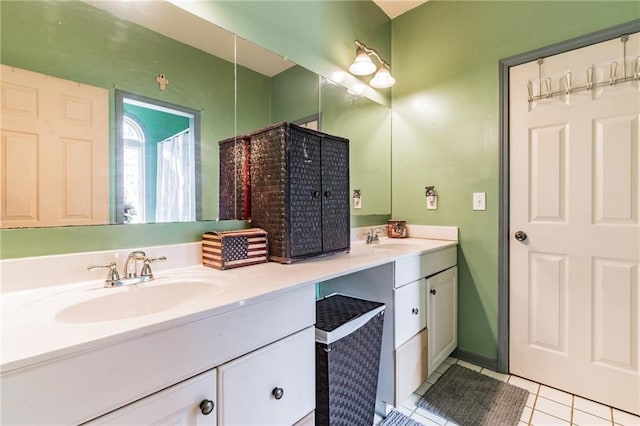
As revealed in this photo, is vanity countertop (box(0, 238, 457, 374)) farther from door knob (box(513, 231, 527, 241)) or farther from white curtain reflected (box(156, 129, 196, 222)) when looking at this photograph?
door knob (box(513, 231, 527, 241))

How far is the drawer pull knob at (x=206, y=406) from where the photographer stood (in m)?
0.73

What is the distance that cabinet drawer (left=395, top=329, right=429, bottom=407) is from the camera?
1461mm

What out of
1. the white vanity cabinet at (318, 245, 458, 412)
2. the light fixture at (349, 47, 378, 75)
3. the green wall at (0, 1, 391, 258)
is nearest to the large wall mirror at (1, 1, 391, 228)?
the green wall at (0, 1, 391, 258)

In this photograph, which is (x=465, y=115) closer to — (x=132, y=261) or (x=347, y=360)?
(x=347, y=360)

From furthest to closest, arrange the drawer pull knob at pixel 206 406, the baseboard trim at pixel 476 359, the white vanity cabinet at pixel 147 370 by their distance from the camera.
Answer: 1. the baseboard trim at pixel 476 359
2. the drawer pull knob at pixel 206 406
3. the white vanity cabinet at pixel 147 370

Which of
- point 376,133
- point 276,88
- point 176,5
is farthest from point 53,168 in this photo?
point 376,133

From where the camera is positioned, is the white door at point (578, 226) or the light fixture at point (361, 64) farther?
the light fixture at point (361, 64)

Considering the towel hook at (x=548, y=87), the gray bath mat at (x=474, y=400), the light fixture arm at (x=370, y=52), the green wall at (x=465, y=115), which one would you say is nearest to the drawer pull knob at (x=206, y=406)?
the gray bath mat at (x=474, y=400)

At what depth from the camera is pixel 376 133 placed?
2305mm

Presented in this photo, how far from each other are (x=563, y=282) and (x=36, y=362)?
223 centimetres

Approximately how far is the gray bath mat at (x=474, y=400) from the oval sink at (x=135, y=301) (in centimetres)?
136

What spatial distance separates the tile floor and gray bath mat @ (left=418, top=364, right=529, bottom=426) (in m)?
0.04

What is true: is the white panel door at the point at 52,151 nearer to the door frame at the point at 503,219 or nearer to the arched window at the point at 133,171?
the arched window at the point at 133,171

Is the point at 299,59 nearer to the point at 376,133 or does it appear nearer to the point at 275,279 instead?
the point at 376,133
